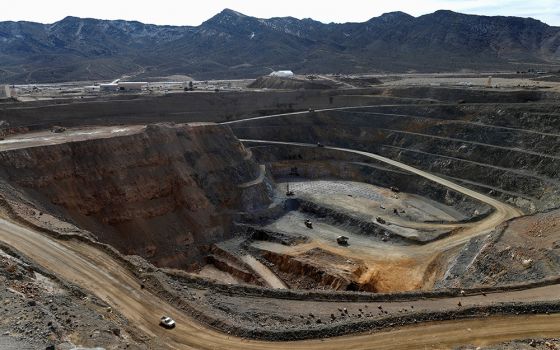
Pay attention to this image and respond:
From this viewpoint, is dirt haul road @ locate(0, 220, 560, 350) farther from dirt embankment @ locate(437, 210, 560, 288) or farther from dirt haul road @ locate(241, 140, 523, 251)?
dirt haul road @ locate(241, 140, 523, 251)

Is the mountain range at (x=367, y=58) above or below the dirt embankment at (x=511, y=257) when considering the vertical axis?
above

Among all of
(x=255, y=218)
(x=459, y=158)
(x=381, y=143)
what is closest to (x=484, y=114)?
(x=459, y=158)

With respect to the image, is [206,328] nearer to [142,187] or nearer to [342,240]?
[342,240]

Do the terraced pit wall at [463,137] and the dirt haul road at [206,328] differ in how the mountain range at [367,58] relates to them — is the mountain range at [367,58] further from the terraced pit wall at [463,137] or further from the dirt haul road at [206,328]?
the dirt haul road at [206,328]

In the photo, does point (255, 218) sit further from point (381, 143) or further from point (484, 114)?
point (484, 114)

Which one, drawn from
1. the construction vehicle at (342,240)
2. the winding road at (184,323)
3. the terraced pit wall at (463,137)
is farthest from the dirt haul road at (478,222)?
the winding road at (184,323)

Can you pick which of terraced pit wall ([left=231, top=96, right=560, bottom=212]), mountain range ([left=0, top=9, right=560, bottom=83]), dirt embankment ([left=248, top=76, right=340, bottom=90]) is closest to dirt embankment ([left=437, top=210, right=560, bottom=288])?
terraced pit wall ([left=231, top=96, right=560, bottom=212])
